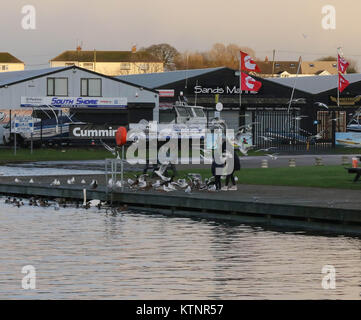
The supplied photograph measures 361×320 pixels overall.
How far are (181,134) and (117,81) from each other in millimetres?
16620

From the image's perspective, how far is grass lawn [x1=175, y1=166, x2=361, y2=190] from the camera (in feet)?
108

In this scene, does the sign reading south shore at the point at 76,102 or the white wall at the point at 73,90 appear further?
the sign reading south shore at the point at 76,102

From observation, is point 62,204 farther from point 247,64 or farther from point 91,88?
point 91,88

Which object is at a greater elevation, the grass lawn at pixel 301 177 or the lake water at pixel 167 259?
the grass lawn at pixel 301 177

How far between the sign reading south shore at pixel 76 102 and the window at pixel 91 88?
780 mm

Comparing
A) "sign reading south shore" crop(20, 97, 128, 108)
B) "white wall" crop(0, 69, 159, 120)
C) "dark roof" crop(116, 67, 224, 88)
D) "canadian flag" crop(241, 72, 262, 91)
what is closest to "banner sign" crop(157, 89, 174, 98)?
"dark roof" crop(116, 67, 224, 88)

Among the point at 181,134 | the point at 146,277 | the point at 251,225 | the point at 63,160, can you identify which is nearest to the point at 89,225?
the point at 251,225

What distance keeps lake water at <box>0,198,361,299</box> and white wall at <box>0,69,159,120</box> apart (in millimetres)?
49513

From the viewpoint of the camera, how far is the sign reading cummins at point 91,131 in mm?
74125

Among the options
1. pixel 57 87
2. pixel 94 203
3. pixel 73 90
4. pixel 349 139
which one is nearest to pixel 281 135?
pixel 349 139

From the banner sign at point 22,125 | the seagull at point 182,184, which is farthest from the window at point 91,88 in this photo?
the seagull at point 182,184

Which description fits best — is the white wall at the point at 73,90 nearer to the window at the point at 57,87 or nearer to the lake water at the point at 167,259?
the window at the point at 57,87
